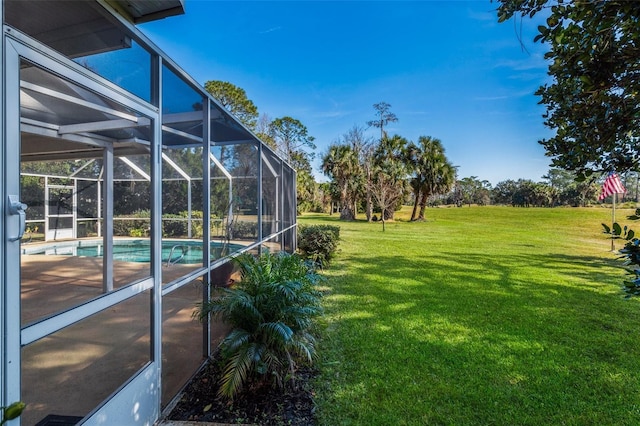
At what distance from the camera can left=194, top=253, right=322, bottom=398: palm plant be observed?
2676 mm

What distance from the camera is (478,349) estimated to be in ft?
12.4

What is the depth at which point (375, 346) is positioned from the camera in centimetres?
382

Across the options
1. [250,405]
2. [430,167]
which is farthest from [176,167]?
[430,167]

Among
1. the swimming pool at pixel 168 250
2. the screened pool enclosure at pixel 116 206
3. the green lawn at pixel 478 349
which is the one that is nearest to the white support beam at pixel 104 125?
the screened pool enclosure at pixel 116 206

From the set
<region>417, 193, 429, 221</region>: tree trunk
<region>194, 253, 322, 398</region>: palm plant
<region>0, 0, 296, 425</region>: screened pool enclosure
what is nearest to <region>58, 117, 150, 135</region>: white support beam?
<region>0, 0, 296, 425</region>: screened pool enclosure

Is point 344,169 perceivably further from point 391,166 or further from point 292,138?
point 292,138

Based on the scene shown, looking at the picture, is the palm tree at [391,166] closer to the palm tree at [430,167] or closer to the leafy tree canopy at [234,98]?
the palm tree at [430,167]

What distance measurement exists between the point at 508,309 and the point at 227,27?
12.7m

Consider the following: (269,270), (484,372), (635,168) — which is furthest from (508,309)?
(269,270)

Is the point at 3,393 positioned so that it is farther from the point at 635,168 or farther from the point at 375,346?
the point at 635,168

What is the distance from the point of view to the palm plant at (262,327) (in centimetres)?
268

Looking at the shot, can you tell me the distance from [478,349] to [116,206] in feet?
17.5

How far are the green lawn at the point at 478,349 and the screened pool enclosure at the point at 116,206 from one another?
168 cm

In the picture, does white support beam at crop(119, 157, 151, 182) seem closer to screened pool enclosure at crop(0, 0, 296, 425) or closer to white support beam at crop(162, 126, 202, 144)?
screened pool enclosure at crop(0, 0, 296, 425)
